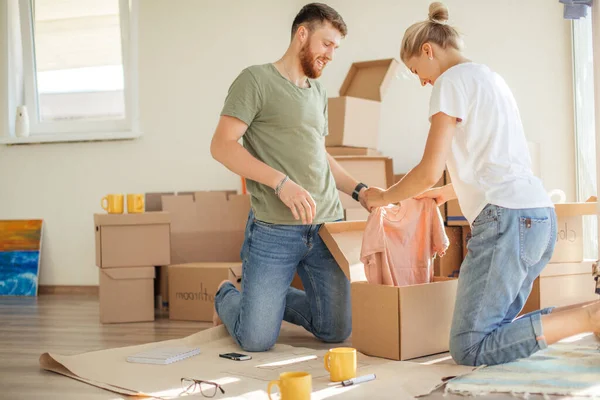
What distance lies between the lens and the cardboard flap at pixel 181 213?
3.54 meters

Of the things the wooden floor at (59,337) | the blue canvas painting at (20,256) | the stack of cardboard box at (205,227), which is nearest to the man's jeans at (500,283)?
the wooden floor at (59,337)

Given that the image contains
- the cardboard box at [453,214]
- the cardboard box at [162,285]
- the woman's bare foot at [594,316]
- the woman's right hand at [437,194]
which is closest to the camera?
the woman's bare foot at [594,316]

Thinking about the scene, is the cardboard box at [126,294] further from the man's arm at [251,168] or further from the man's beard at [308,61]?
the man's beard at [308,61]

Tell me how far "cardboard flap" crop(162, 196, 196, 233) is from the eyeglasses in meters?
1.67

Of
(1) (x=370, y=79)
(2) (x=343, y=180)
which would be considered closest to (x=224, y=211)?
(1) (x=370, y=79)

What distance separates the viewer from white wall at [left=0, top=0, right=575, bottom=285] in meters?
3.51

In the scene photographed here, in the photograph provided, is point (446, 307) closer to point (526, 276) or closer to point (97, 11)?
point (526, 276)

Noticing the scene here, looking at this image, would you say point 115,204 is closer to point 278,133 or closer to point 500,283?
point 278,133

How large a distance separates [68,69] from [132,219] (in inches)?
65.2

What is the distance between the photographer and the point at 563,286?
2678 mm

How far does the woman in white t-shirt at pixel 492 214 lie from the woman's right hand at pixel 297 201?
344mm

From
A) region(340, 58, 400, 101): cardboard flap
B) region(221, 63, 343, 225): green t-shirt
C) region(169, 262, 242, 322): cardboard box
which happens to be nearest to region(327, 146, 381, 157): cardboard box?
region(340, 58, 400, 101): cardboard flap

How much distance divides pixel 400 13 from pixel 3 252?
281cm

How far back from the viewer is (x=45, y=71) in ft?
14.6
